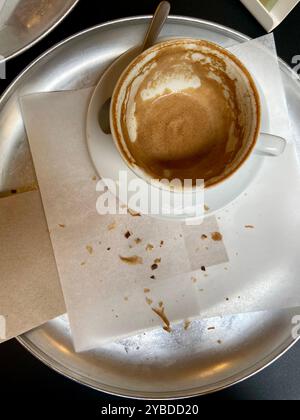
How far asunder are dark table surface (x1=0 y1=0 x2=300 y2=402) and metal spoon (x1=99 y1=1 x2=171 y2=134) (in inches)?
3.0

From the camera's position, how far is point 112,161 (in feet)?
1.78

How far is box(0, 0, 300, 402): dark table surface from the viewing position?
0.60 meters

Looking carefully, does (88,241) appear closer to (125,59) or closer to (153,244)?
(153,244)

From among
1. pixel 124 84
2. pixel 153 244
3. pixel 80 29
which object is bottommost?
pixel 153 244

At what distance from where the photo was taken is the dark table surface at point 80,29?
596 millimetres

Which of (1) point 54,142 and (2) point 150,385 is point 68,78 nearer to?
(1) point 54,142

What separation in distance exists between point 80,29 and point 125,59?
10 centimetres

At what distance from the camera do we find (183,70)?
56 cm

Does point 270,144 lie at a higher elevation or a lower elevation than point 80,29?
lower

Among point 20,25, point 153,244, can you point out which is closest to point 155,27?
point 20,25

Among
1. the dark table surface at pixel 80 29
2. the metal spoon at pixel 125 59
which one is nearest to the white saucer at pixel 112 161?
the metal spoon at pixel 125 59
